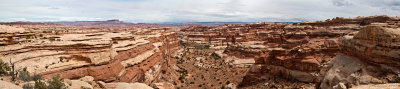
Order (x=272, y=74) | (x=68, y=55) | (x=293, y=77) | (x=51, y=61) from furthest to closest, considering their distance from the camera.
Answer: (x=272, y=74), (x=293, y=77), (x=68, y=55), (x=51, y=61)

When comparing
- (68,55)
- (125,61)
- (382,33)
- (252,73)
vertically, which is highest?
(382,33)

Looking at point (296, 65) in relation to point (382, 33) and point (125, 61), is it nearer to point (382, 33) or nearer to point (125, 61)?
point (382, 33)

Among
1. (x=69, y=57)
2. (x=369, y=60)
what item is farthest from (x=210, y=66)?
(x=369, y=60)

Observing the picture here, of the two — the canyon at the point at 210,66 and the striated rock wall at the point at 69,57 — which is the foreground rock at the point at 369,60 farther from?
the striated rock wall at the point at 69,57

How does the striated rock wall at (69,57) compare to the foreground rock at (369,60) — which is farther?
the striated rock wall at (69,57)

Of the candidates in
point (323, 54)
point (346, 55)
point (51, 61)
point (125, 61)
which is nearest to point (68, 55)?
point (51, 61)

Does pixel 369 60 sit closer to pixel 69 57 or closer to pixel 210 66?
pixel 69 57

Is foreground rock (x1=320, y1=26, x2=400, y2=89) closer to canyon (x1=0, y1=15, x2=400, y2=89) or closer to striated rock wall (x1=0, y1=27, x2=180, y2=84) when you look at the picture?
canyon (x1=0, y1=15, x2=400, y2=89)

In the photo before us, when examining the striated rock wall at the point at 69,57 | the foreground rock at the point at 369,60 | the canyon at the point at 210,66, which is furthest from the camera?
the striated rock wall at the point at 69,57

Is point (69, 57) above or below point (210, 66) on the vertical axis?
above

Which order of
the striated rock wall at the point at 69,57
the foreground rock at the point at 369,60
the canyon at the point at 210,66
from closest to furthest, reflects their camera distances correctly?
the foreground rock at the point at 369,60, the canyon at the point at 210,66, the striated rock wall at the point at 69,57

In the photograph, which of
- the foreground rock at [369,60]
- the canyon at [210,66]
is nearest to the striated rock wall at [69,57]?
the canyon at [210,66]
